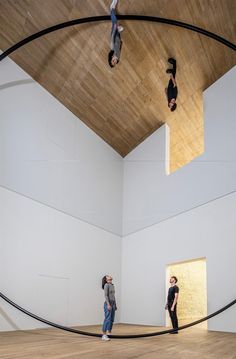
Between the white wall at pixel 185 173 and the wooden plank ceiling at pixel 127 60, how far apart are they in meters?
0.46

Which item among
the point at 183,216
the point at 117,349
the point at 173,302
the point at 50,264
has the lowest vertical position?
the point at 117,349

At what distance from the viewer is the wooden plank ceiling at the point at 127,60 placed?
21.6 ft

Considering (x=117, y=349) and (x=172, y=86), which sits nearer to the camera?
(x=117, y=349)

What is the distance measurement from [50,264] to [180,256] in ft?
9.69

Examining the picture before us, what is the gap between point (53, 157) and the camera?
8234mm

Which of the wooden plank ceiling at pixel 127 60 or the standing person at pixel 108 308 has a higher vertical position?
the wooden plank ceiling at pixel 127 60

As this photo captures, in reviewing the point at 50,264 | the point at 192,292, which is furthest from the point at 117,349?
the point at 192,292

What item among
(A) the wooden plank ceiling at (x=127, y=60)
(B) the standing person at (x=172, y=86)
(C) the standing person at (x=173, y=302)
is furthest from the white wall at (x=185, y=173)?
(C) the standing person at (x=173, y=302)

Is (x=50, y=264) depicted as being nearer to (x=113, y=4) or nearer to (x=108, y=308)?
(x=108, y=308)

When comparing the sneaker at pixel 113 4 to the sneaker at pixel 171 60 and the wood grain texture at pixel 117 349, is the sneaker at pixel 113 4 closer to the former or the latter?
A: the sneaker at pixel 171 60

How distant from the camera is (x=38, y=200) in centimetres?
755

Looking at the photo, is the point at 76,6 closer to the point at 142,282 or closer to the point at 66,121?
the point at 66,121

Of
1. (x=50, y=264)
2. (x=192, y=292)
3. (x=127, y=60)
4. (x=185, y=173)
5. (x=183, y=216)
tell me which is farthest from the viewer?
(x=192, y=292)

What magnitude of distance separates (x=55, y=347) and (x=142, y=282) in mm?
5273
